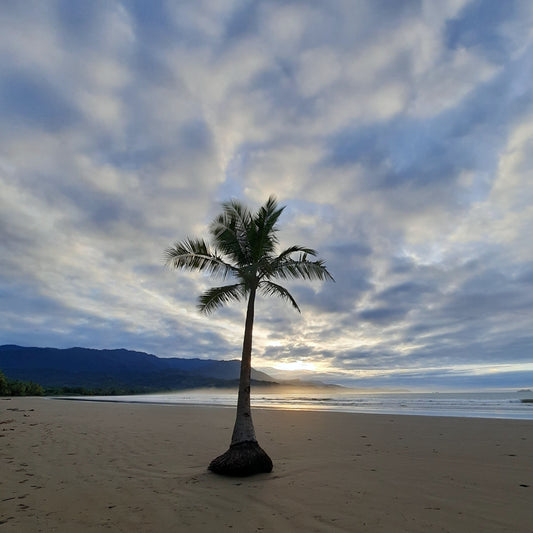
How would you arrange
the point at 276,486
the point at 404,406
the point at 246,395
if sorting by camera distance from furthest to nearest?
the point at 404,406
the point at 246,395
the point at 276,486

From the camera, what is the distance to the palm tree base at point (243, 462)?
8.54m

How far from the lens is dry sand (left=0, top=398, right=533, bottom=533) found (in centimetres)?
572

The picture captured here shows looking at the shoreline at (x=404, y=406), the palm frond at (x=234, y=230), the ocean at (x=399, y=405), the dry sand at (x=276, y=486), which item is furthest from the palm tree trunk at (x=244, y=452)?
the ocean at (x=399, y=405)

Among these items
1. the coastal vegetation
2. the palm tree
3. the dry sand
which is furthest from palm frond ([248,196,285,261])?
the coastal vegetation

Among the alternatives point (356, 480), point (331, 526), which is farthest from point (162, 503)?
point (356, 480)

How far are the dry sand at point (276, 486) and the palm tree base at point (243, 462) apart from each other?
268mm

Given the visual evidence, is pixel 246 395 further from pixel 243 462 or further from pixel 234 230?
pixel 234 230

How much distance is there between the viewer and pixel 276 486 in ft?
25.3

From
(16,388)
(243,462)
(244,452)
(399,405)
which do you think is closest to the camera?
(243,462)

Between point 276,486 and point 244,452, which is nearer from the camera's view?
point 276,486

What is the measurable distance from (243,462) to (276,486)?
117cm

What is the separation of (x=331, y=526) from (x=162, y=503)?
3.13m

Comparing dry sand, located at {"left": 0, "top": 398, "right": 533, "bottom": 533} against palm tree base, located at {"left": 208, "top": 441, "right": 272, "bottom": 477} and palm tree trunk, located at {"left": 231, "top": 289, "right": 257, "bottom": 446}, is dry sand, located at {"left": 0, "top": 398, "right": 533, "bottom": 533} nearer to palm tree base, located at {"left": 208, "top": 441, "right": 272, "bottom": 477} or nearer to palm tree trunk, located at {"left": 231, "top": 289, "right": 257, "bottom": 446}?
palm tree base, located at {"left": 208, "top": 441, "right": 272, "bottom": 477}

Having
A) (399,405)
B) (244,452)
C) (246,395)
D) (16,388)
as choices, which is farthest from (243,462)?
(16,388)
